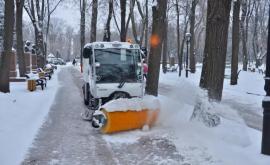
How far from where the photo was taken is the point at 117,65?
14.5 m

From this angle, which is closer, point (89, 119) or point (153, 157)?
point (153, 157)

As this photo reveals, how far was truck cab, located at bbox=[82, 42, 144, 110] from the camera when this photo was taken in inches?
560

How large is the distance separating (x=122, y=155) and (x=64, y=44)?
449 ft

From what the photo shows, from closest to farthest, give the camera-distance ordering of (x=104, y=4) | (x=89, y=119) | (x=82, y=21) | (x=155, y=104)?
(x=155, y=104) < (x=89, y=119) < (x=104, y=4) < (x=82, y=21)

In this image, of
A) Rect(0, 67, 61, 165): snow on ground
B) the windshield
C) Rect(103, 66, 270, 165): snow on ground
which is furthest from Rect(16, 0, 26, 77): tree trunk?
Rect(103, 66, 270, 165): snow on ground

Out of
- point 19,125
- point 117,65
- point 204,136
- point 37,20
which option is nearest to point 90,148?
point 204,136

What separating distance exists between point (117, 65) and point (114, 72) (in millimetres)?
254

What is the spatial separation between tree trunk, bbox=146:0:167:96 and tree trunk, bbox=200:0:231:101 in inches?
126

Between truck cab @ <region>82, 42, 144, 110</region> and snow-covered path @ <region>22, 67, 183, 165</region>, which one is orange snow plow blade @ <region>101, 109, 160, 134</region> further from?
truck cab @ <region>82, 42, 144, 110</region>

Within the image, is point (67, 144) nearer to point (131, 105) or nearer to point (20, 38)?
point (131, 105)

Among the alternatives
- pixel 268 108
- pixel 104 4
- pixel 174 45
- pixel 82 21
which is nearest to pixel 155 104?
pixel 268 108

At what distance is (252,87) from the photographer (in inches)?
1078

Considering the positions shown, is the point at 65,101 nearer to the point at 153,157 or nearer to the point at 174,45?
the point at 153,157

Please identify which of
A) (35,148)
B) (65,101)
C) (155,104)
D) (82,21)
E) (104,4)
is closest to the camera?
(35,148)
